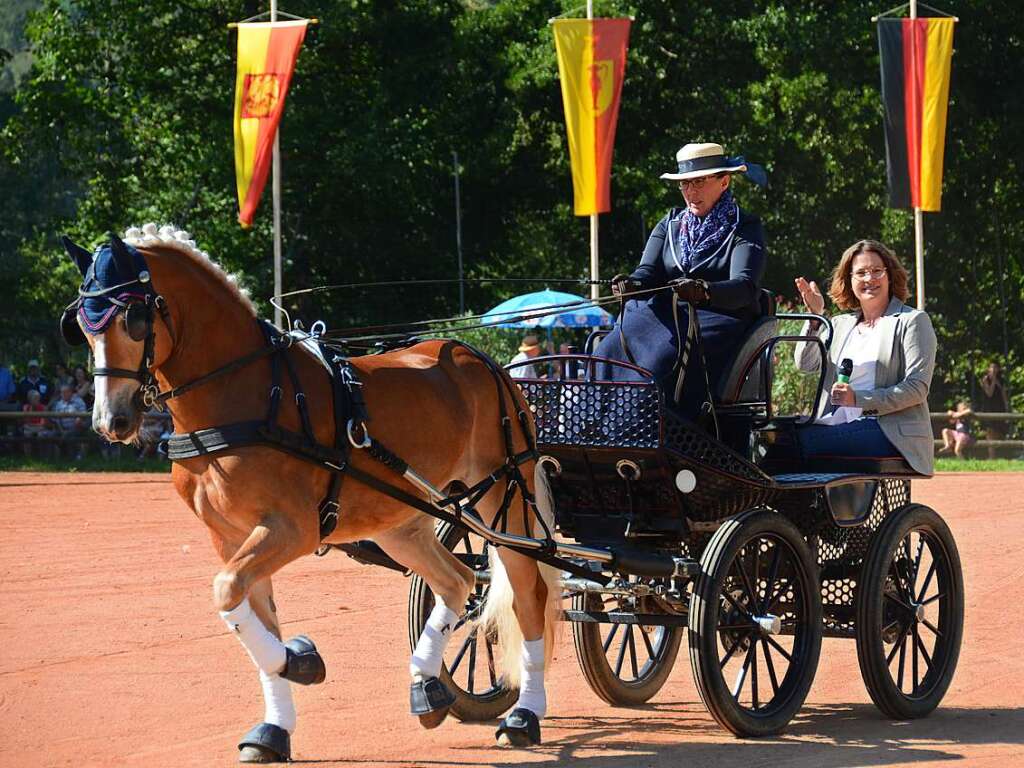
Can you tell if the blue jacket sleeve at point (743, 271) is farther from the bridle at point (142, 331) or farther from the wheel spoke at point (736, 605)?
the bridle at point (142, 331)

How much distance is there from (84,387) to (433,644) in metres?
18.8

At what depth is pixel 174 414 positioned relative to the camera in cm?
576

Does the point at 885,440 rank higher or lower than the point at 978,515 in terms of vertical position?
higher

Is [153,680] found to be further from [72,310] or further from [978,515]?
[978,515]

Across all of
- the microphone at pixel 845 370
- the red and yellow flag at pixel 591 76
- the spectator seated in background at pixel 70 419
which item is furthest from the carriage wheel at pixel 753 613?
the spectator seated in background at pixel 70 419

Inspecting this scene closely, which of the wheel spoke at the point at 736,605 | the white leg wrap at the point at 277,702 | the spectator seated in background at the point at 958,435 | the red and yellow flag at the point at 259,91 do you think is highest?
the red and yellow flag at the point at 259,91

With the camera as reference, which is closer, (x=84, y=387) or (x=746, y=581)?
(x=746, y=581)

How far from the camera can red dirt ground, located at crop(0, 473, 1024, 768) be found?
6.12 metres

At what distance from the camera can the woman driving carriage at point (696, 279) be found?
6773mm

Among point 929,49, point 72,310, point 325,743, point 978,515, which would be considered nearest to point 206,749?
point 325,743

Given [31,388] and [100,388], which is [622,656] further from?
[31,388]

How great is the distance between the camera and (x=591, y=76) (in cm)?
2041

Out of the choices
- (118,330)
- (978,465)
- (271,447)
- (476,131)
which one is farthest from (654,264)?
(476,131)

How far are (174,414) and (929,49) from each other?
17301 millimetres
